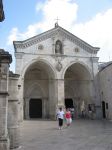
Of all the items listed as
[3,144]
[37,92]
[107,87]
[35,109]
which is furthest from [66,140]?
[37,92]

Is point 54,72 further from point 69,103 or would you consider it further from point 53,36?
point 69,103

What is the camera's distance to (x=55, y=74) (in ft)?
101

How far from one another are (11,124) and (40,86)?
23522mm

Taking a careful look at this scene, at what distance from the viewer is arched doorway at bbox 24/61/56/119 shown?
1329 inches

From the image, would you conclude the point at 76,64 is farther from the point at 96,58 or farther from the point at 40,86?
the point at 40,86

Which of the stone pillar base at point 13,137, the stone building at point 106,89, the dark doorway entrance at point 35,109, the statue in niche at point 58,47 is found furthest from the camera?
the dark doorway entrance at point 35,109

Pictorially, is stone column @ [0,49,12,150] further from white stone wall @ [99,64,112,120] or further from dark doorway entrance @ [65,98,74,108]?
dark doorway entrance @ [65,98,74,108]

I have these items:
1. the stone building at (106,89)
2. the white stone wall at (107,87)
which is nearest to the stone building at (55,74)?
the stone building at (106,89)

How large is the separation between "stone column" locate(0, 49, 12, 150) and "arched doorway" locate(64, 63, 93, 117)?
→ 23701mm

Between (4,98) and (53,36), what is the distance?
2343cm

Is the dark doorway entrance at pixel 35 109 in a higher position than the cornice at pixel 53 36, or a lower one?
lower

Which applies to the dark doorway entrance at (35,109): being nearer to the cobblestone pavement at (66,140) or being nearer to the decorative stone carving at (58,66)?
the decorative stone carving at (58,66)

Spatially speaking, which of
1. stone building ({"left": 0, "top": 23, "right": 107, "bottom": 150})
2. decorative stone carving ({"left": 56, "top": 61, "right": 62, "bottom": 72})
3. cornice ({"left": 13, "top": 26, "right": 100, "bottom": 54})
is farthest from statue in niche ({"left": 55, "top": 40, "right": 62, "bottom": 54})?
decorative stone carving ({"left": 56, "top": 61, "right": 62, "bottom": 72})

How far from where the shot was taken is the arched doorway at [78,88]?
3303 cm
